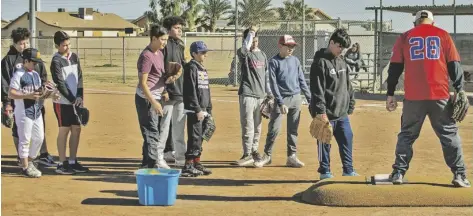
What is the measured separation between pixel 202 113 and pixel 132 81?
22.5m

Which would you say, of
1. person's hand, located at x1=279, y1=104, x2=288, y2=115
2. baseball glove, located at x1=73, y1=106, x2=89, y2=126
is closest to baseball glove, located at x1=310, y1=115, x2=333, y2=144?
person's hand, located at x1=279, y1=104, x2=288, y2=115

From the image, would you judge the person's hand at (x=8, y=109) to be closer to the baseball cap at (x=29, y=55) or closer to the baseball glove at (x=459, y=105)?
the baseball cap at (x=29, y=55)

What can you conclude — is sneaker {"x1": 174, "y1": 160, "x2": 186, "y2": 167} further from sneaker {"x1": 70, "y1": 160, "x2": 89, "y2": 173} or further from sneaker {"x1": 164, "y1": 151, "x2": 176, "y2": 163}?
sneaker {"x1": 70, "y1": 160, "x2": 89, "y2": 173}

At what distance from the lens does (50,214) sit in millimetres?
7520

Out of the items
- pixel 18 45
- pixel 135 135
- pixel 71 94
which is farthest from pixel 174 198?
pixel 135 135

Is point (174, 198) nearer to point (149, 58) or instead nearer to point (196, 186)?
point (196, 186)

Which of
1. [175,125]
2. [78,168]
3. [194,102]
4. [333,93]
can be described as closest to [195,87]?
[194,102]

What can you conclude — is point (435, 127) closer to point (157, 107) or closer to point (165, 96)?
point (157, 107)

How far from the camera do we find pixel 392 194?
25.3ft

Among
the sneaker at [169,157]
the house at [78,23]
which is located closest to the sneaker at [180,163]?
the sneaker at [169,157]

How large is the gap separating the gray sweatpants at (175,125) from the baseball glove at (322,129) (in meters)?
2.10

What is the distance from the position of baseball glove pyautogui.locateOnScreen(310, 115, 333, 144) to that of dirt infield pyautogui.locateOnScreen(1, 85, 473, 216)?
0.68 m

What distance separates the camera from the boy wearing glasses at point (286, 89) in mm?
10008

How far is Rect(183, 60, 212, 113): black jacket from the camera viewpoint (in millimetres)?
9453
